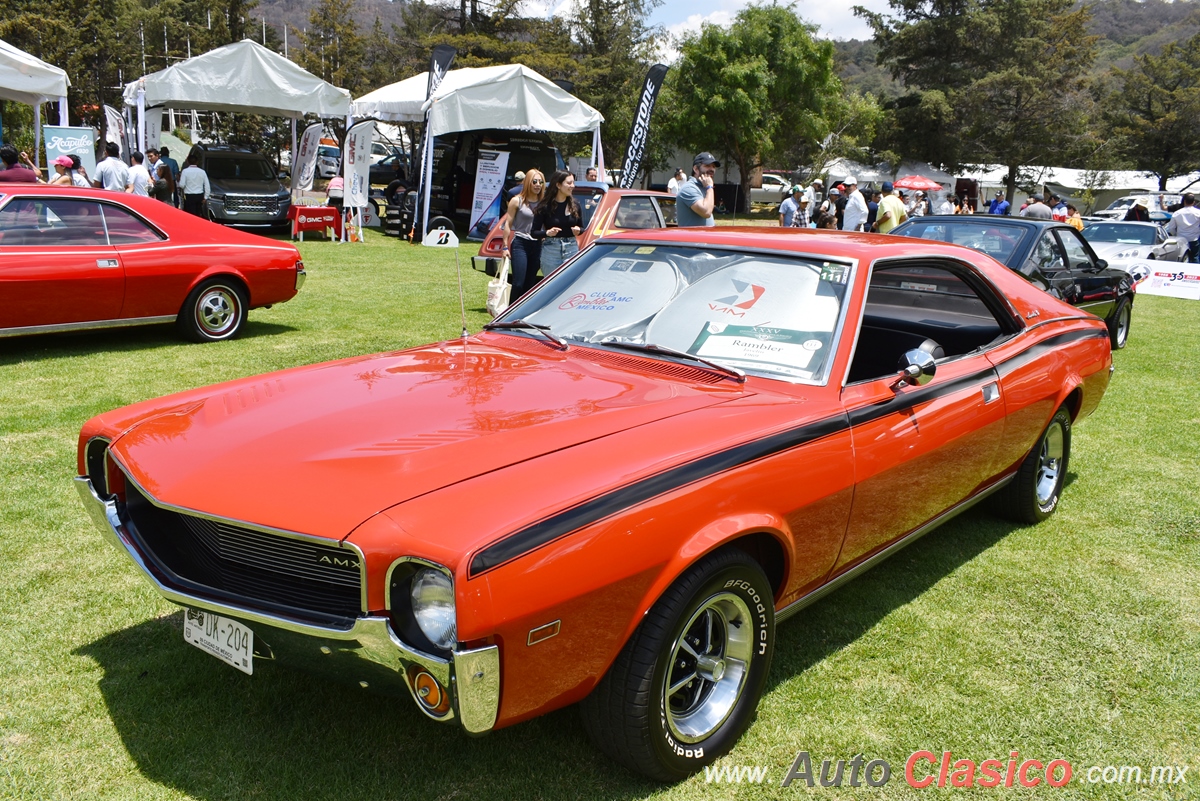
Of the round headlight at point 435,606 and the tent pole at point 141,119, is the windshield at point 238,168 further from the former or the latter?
the round headlight at point 435,606

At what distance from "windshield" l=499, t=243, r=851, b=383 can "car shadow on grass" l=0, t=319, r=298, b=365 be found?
217 inches

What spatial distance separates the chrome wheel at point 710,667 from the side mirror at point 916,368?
115 centimetres

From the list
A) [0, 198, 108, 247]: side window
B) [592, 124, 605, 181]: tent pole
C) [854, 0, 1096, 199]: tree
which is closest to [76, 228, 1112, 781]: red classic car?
[0, 198, 108, 247]: side window

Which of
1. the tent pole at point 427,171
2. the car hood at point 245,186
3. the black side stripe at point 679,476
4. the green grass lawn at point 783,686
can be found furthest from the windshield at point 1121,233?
the car hood at point 245,186

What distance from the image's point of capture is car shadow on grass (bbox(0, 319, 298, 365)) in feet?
24.7

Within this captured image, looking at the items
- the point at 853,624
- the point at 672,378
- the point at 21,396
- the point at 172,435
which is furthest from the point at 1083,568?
the point at 21,396

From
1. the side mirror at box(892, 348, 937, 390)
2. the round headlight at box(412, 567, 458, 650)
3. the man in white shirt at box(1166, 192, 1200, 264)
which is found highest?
the man in white shirt at box(1166, 192, 1200, 264)

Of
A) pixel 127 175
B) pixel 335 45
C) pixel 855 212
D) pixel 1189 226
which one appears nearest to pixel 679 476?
pixel 855 212

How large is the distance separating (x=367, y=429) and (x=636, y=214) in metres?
8.97

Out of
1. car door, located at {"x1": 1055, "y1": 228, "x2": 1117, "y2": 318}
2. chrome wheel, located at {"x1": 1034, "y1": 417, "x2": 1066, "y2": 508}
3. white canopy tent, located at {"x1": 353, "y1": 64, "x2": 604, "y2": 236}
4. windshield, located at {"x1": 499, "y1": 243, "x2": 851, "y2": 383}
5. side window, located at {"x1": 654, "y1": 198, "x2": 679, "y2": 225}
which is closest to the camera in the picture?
windshield, located at {"x1": 499, "y1": 243, "x2": 851, "y2": 383}

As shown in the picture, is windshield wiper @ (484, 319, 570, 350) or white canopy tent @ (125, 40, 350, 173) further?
white canopy tent @ (125, 40, 350, 173)

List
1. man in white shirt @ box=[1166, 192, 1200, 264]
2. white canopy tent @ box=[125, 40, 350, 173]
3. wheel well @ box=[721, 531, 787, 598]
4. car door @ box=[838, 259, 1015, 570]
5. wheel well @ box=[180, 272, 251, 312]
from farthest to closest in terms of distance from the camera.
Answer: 1. man in white shirt @ box=[1166, 192, 1200, 264]
2. white canopy tent @ box=[125, 40, 350, 173]
3. wheel well @ box=[180, 272, 251, 312]
4. car door @ box=[838, 259, 1015, 570]
5. wheel well @ box=[721, 531, 787, 598]

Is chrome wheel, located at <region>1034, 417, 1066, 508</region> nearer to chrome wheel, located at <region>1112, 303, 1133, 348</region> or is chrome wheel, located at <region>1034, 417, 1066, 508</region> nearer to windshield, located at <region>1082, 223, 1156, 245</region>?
chrome wheel, located at <region>1112, 303, 1133, 348</region>

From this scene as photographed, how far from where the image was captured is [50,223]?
23.8 feet
